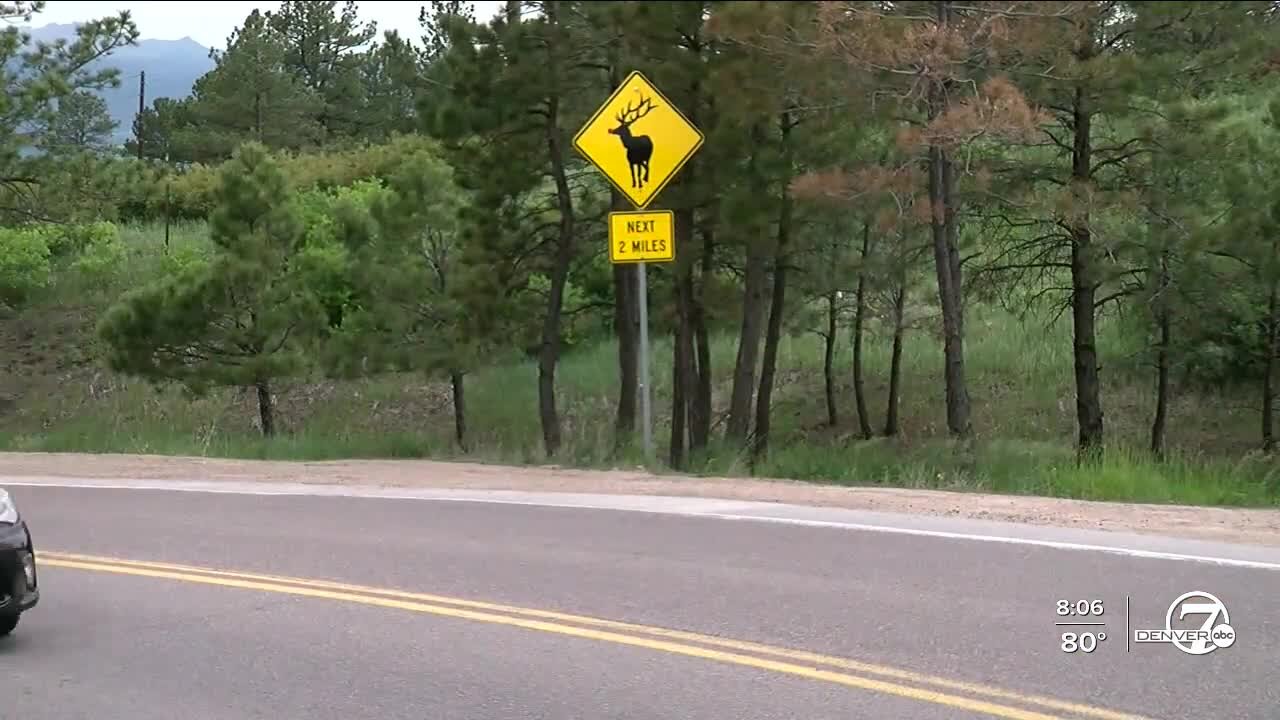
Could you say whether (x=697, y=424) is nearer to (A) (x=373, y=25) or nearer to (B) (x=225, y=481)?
(B) (x=225, y=481)

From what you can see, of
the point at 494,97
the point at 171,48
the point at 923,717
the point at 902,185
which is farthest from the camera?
the point at 171,48

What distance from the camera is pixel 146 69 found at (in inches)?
2987

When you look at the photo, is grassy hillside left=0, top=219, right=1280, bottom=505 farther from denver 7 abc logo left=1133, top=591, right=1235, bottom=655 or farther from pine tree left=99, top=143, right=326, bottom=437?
denver 7 abc logo left=1133, top=591, right=1235, bottom=655

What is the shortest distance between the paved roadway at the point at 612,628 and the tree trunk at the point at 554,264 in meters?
10.8

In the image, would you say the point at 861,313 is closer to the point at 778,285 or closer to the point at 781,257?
the point at 778,285

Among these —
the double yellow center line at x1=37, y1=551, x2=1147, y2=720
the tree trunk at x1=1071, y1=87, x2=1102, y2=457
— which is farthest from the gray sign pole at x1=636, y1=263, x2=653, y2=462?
the double yellow center line at x1=37, y1=551, x2=1147, y2=720

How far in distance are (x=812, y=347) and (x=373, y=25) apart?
38.7 metres

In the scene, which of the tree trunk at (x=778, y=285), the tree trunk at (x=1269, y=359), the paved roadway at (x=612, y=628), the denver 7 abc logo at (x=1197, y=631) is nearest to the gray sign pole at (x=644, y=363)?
the tree trunk at (x=778, y=285)

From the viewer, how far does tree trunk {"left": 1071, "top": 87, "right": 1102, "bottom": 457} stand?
733 inches

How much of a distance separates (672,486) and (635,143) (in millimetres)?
5717

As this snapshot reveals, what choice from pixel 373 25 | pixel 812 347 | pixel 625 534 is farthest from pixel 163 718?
pixel 373 25

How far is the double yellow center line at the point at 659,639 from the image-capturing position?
602 cm

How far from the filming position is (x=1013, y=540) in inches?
389

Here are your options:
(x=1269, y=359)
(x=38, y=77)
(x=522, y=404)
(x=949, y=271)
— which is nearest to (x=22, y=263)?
(x=38, y=77)
